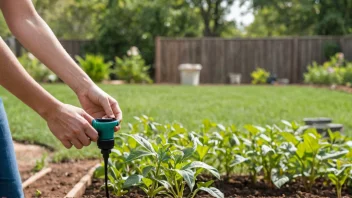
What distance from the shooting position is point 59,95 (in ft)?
29.0

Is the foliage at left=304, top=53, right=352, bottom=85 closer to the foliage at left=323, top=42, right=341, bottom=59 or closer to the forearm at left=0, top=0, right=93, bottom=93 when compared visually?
the foliage at left=323, top=42, right=341, bottom=59

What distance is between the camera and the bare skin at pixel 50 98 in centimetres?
134

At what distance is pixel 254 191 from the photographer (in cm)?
266

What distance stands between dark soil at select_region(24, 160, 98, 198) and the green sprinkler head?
52.8 inches

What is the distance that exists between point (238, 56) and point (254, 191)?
1565cm

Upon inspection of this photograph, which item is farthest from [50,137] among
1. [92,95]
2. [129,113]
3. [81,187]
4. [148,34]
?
[148,34]

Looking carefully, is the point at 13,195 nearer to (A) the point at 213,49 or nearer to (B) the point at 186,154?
(B) the point at 186,154

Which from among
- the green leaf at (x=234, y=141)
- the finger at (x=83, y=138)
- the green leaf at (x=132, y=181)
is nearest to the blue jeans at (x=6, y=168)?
the finger at (x=83, y=138)

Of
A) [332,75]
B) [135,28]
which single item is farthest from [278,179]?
[135,28]

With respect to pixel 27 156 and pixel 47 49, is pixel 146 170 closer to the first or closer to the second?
pixel 47 49

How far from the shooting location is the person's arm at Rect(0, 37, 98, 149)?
1.31m

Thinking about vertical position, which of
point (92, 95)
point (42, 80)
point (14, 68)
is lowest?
point (42, 80)

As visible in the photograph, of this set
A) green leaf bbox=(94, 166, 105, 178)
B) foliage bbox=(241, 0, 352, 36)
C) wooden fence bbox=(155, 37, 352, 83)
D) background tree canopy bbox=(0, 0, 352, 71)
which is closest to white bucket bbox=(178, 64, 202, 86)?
wooden fence bbox=(155, 37, 352, 83)

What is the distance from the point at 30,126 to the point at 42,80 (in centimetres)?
998
